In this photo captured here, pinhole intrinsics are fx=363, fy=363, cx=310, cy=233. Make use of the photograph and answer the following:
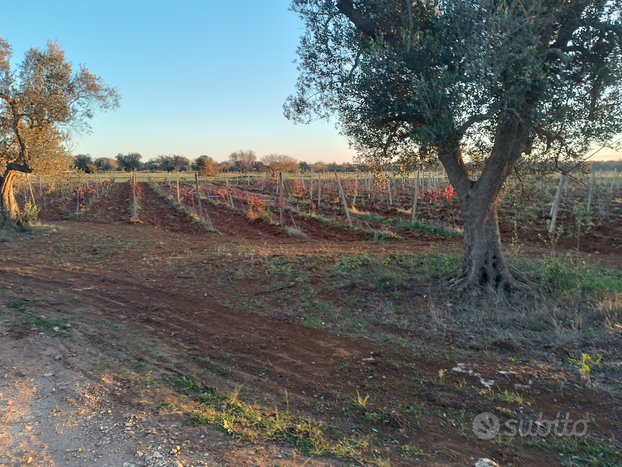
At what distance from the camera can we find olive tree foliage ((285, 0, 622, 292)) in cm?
536

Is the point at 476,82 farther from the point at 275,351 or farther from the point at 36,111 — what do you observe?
the point at 36,111

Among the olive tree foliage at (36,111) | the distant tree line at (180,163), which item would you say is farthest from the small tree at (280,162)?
the olive tree foliage at (36,111)

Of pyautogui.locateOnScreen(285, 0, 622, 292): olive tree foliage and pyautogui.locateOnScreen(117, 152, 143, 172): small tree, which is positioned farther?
pyautogui.locateOnScreen(117, 152, 143, 172): small tree

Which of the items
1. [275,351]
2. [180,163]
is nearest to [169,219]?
[275,351]

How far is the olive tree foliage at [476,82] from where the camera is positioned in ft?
17.6

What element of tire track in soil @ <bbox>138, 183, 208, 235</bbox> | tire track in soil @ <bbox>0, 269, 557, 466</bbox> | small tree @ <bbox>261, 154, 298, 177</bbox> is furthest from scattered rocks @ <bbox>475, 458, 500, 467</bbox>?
small tree @ <bbox>261, 154, 298, 177</bbox>

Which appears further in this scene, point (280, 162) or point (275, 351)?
point (280, 162)

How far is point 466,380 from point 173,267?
7888 mm

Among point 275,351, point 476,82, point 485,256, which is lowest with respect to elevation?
point 275,351

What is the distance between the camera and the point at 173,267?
9797 millimetres

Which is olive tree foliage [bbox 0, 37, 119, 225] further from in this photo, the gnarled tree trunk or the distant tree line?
the distant tree line

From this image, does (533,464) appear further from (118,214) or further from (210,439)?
(118,214)

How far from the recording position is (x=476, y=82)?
537 centimetres

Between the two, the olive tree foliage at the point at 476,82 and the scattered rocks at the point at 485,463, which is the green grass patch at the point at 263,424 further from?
the olive tree foliage at the point at 476,82
